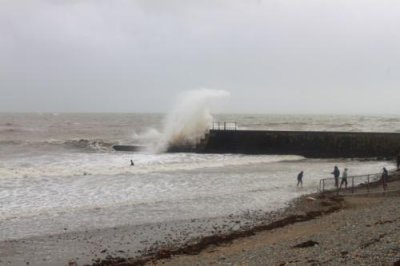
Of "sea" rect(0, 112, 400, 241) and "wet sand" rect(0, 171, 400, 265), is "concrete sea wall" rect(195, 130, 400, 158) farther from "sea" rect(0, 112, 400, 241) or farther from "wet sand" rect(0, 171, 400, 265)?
"wet sand" rect(0, 171, 400, 265)

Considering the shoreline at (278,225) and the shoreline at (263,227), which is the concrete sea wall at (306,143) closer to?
the shoreline at (278,225)

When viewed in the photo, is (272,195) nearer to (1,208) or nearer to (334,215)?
(334,215)

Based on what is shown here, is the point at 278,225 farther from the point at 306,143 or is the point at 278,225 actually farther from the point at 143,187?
the point at 306,143

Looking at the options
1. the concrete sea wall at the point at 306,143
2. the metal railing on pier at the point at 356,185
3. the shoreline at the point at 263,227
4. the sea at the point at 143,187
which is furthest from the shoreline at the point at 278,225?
the concrete sea wall at the point at 306,143

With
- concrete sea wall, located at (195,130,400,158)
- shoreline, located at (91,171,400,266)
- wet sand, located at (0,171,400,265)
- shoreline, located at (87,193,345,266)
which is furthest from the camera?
concrete sea wall, located at (195,130,400,158)

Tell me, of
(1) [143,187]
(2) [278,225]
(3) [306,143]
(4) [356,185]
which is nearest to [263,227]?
(2) [278,225]

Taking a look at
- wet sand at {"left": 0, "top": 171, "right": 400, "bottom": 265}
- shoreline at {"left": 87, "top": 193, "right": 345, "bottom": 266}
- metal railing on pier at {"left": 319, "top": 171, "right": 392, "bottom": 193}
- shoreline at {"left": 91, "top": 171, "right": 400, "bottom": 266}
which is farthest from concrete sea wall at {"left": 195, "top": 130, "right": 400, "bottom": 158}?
wet sand at {"left": 0, "top": 171, "right": 400, "bottom": 265}

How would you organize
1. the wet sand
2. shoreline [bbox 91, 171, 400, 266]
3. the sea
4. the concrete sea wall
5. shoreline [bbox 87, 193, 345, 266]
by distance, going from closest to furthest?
the wet sand < shoreline [bbox 91, 171, 400, 266] < shoreline [bbox 87, 193, 345, 266] < the sea < the concrete sea wall

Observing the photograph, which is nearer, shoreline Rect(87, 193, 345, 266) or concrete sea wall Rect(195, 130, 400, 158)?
shoreline Rect(87, 193, 345, 266)

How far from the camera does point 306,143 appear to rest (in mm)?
42750

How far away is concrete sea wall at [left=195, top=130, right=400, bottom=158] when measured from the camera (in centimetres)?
4103

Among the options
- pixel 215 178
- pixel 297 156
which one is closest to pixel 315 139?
pixel 297 156

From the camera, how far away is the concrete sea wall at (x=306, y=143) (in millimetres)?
41031

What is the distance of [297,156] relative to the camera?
136 feet
